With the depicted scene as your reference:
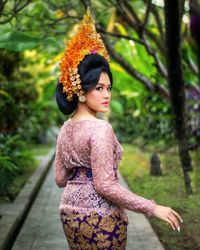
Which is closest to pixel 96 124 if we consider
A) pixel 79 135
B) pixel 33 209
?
pixel 79 135

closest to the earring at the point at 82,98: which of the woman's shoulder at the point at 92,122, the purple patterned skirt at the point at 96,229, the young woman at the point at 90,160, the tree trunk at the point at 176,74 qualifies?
the young woman at the point at 90,160

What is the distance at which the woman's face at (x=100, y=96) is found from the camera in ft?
9.48

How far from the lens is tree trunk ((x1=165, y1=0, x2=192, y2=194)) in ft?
16.8

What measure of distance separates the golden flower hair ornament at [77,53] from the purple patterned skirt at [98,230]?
0.61 metres

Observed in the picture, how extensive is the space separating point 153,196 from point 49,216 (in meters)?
1.49

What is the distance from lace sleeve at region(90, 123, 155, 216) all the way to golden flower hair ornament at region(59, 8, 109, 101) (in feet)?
1.00

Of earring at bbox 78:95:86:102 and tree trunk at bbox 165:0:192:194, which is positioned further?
tree trunk at bbox 165:0:192:194

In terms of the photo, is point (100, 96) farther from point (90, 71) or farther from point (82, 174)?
point (82, 174)

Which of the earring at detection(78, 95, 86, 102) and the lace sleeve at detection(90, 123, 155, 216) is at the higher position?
the earring at detection(78, 95, 86, 102)

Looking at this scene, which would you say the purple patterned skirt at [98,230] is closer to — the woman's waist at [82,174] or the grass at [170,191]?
the woman's waist at [82,174]

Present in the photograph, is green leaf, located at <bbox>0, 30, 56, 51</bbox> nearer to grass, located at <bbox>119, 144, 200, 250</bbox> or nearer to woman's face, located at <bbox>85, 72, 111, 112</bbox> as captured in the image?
woman's face, located at <bbox>85, 72, 111, 112</bbox>

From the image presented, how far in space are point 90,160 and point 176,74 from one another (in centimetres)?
336

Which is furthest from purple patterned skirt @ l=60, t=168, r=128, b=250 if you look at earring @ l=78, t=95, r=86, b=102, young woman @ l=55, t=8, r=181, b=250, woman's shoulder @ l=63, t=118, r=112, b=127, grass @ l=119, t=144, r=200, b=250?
grass @ l=119, t=144, r=200, b=250

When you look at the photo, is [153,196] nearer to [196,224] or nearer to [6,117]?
[196,224]
